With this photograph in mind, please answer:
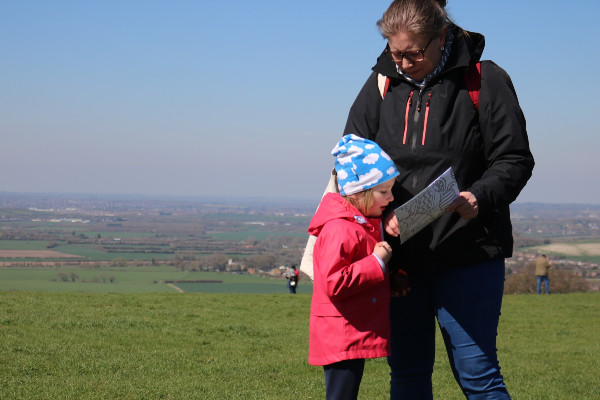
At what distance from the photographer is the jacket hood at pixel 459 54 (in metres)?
3.10

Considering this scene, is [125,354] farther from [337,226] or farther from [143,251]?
[143,251]

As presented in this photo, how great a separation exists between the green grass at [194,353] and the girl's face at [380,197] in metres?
3.20

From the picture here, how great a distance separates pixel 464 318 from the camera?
3135 mm

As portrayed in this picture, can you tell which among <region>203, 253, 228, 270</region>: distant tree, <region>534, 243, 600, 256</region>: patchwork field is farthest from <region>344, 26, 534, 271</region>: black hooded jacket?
<region>534, 243, 600, 256</region>: patchwork field

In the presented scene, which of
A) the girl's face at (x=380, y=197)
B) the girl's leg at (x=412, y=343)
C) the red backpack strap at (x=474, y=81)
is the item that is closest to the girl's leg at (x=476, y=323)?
the girl's leg at (x=412, y=343)

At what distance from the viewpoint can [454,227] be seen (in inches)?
122

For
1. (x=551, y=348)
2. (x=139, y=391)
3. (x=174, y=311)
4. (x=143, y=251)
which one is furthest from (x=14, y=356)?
(x=143, y=251)

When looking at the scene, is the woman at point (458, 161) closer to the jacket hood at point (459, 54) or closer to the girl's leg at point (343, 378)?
the jacket hood at point (459, 54)

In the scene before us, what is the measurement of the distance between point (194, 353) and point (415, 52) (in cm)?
593

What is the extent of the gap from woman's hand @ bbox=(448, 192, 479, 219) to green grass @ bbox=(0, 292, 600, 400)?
3.50m

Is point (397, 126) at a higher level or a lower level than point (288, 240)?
higher

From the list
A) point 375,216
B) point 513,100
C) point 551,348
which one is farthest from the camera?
point 551,348

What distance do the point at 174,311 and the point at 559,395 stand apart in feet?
24.0

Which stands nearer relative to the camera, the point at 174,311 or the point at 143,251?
the point at 174,311
